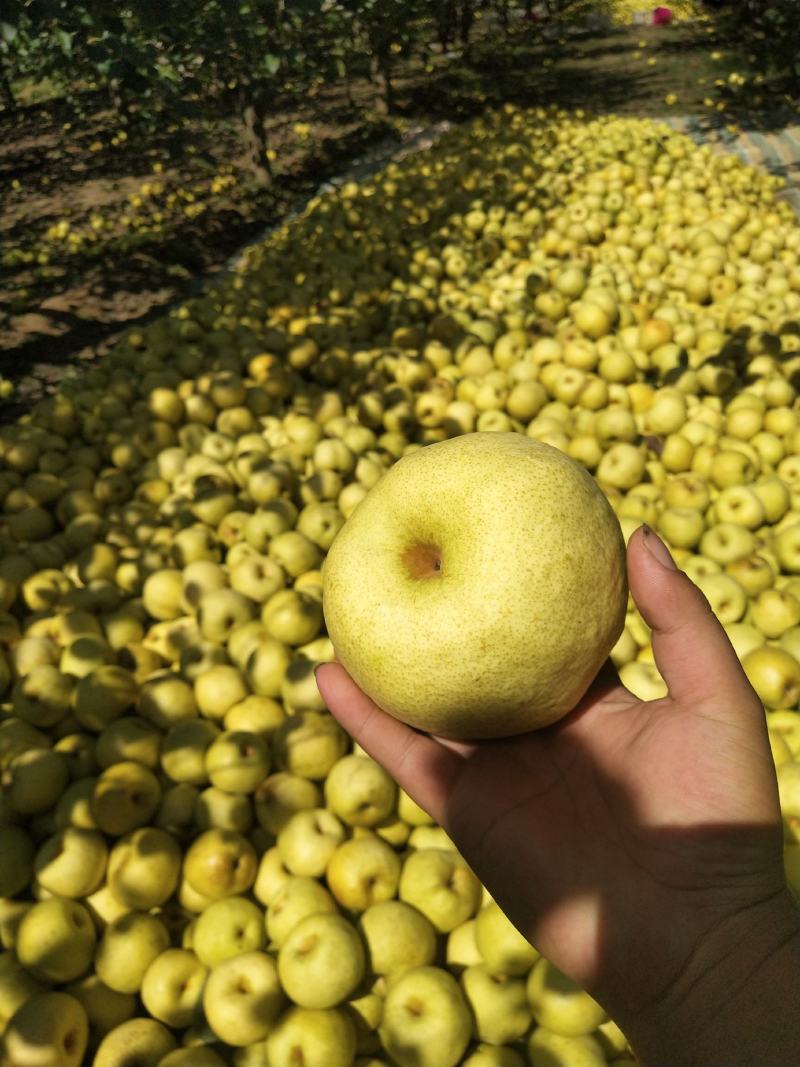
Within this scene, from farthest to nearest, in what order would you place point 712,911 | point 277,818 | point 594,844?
point 277,818 → point 594,844 → point 712,911

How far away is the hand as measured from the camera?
6.40ft

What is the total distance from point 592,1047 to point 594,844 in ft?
3.94

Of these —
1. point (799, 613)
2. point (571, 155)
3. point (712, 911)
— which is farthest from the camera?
point (571, 155)

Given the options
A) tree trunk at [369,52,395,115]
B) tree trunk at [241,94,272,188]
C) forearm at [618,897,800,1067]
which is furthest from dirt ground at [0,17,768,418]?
forearm at [618,897,800,1067]

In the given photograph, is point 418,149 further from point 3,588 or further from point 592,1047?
point 592,1047

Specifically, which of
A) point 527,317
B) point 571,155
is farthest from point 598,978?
point 571,155

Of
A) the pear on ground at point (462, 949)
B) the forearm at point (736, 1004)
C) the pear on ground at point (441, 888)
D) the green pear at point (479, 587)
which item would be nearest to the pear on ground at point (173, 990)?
the pear on ground at point (441, 888)

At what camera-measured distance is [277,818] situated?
352cm

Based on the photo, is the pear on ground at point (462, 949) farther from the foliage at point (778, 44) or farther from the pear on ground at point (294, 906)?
the foliage at point (778, 44)

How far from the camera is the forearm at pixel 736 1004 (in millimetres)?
1698

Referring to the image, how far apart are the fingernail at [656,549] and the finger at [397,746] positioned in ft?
3.89

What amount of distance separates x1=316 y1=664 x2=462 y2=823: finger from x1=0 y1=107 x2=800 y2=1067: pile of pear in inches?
29.9

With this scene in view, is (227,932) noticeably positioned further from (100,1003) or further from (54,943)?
(54,943)

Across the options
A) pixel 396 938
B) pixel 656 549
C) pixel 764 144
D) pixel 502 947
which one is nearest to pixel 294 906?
pixel 396 938
